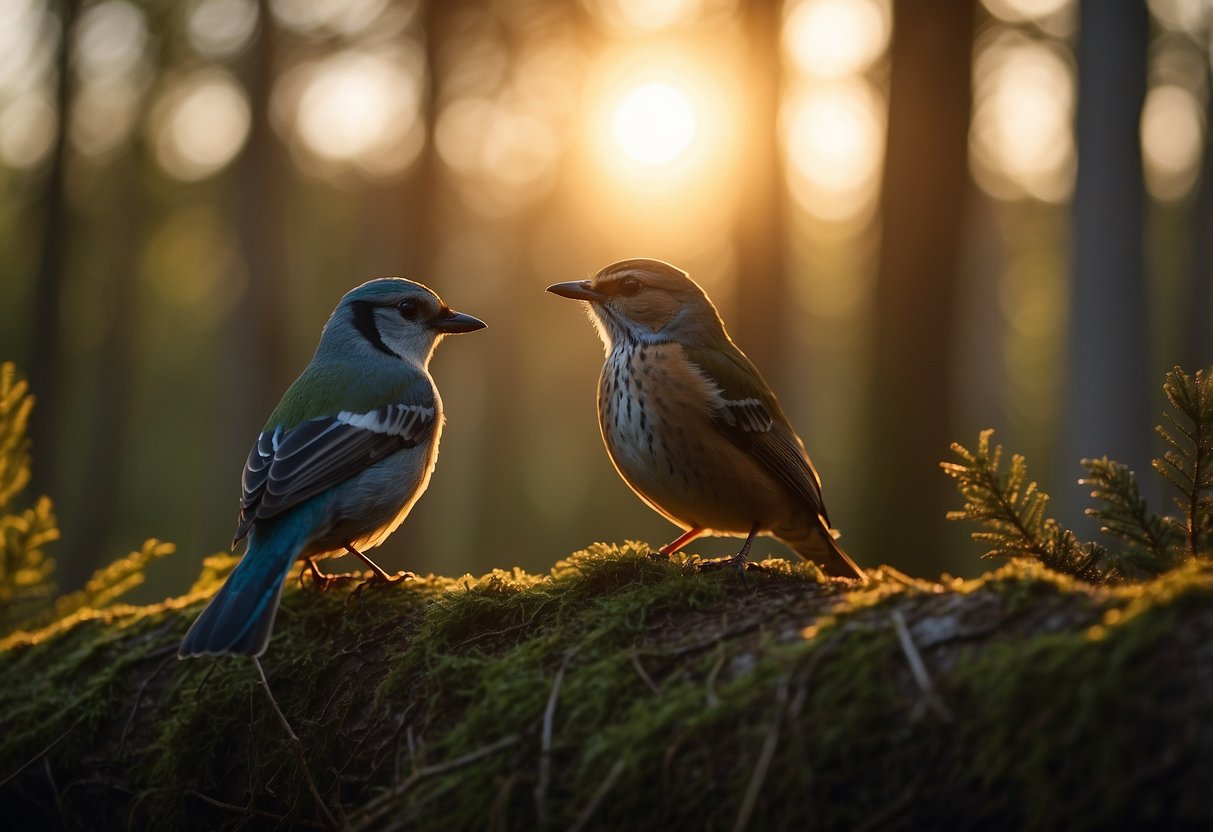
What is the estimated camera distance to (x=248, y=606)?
3.48m

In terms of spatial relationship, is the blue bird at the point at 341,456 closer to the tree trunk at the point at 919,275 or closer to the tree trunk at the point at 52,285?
the tree trunk at the point at 919,275

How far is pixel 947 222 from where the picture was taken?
31.0 ft

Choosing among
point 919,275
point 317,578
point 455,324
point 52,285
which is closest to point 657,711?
point 317,578

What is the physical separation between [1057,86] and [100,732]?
19578 mm

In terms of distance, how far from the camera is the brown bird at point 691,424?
182 inches

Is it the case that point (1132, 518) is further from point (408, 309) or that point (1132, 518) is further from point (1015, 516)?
point (408, 309)

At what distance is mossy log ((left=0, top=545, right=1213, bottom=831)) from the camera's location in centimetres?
204

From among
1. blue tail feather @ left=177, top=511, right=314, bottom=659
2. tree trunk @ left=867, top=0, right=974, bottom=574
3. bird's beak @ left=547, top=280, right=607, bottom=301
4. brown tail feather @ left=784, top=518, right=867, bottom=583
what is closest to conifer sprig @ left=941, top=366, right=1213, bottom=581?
brown tail feather @ left=784, top=518, right=867, bottom=583

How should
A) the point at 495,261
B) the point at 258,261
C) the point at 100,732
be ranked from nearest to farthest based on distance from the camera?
the point at 100,732 < the point at 258,261 < the point at 495,261

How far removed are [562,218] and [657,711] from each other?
2566 cm

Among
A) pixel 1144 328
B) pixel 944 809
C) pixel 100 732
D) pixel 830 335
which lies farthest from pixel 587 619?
pixel 830 335

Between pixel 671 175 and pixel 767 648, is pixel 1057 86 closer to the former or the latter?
pixel 671 175

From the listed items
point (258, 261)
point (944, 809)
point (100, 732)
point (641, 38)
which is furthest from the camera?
point (641, 38)

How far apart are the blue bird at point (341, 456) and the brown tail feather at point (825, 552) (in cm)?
210
